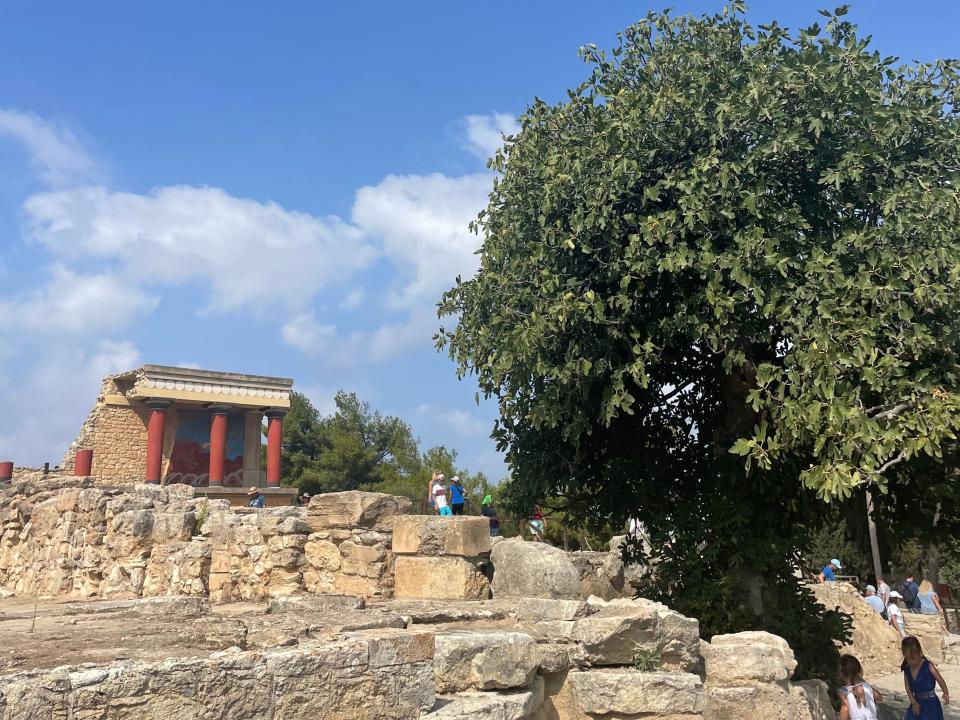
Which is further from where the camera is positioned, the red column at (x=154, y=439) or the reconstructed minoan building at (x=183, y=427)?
the red column at (x=154, y=439)

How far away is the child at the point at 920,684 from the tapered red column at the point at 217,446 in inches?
1025

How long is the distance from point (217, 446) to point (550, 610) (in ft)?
84.9

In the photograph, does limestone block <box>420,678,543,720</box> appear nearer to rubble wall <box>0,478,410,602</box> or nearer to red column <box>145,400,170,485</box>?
rubble wall <box>0,478,410,602</box>

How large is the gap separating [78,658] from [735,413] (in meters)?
7.14

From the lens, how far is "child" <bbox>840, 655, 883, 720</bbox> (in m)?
6.16

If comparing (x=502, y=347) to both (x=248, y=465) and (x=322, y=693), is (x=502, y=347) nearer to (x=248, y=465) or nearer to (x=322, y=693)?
(x=322, y=693)

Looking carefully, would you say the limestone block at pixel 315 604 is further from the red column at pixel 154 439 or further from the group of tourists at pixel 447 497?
the red column at pixel 154 439

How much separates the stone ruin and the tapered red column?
19314 mm

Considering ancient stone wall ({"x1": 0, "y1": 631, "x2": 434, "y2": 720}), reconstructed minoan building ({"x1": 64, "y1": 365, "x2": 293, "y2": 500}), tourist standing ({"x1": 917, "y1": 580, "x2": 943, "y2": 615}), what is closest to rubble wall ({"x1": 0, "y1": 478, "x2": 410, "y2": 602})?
ancient stone wall ({"x1": 0, "y1": 631, "x2": 434, "y2": 720})

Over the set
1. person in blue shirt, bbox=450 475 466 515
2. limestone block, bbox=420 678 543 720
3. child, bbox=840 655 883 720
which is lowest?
child, bbox=840 655 883 720

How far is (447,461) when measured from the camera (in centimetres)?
4422

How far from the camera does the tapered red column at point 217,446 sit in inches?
1156

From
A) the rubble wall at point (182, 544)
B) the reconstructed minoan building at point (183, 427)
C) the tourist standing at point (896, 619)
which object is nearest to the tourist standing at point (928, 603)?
the tourist standing at point (896, 619)

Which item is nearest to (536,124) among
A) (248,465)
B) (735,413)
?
(735,413)
